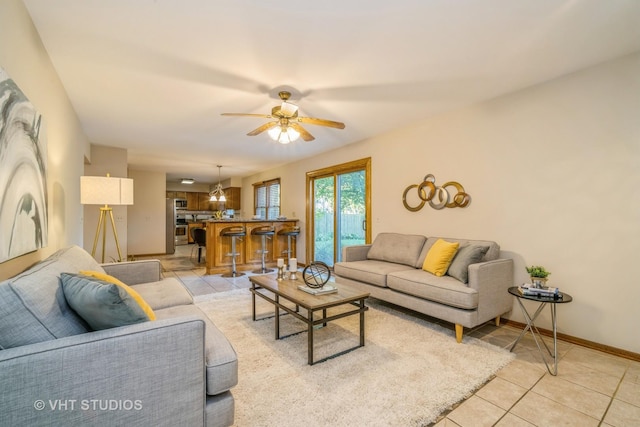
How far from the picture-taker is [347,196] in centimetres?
538

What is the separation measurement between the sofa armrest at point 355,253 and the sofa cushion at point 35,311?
3.11 meters

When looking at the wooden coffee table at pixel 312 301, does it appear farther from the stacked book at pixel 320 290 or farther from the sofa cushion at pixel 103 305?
the sofa cushion at pixel 103 305

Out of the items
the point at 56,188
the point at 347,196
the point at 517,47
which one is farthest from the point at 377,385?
the point at 347,196

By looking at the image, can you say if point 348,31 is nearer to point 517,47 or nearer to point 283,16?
point 283,16

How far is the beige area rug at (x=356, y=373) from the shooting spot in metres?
1.64

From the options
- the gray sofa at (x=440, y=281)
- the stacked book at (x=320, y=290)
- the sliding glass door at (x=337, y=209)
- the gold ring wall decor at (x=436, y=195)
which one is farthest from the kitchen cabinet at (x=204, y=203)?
the stacked book at (x=320, y=290)

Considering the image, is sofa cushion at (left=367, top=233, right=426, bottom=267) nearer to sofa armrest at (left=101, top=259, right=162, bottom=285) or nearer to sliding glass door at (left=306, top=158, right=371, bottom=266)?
sliding glass door at (left=306, top=158, right=371, bottom=266)

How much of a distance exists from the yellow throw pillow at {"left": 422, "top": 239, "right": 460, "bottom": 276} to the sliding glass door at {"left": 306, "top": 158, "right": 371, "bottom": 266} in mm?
1704

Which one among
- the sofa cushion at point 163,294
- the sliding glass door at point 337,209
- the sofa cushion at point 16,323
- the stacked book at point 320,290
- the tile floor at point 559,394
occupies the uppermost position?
the sliding glass door at point 337,209

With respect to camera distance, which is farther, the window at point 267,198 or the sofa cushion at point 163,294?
the window at point 267,198

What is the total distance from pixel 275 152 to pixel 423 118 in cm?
307

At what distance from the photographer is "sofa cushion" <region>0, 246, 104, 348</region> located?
105 cm

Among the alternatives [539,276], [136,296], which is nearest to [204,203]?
[136,296]

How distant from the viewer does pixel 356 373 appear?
2.04m
